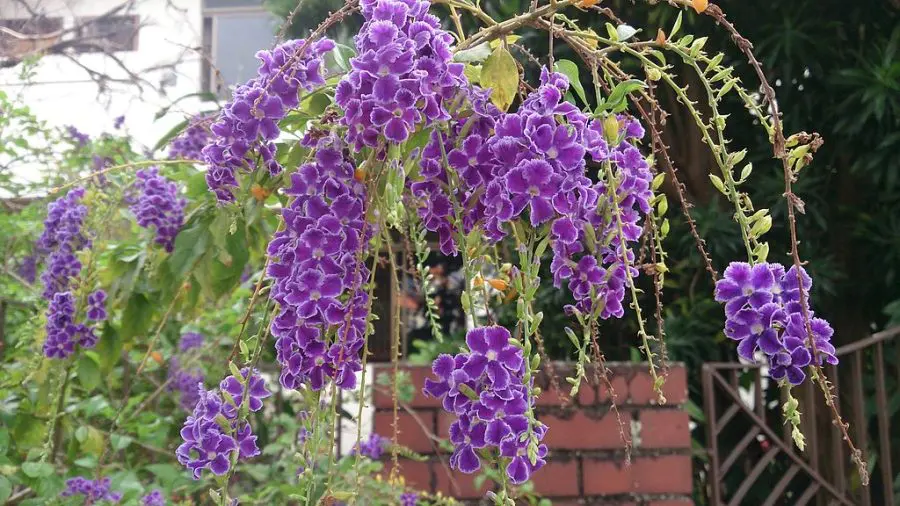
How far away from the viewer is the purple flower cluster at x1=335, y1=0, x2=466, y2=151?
1.84 ft

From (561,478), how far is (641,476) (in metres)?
0.18

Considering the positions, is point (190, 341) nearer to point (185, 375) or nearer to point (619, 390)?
point (185, 375)

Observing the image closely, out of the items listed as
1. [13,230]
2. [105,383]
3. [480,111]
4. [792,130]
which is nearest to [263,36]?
[13,230]

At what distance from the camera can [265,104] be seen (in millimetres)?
669

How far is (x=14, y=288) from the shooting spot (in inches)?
79.7

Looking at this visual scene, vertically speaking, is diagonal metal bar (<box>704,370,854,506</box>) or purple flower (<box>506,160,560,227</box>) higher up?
purple flower (<box>506,160,560,227</box>)

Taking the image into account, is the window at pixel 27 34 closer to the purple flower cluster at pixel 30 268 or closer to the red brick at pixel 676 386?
the purple flower cluster at pixel 30 268

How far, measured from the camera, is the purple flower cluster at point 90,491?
1376mm

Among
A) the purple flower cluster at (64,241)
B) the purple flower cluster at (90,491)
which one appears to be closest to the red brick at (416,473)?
the purple flower cluster at (90,491)

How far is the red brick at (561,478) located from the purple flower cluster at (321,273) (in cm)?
114

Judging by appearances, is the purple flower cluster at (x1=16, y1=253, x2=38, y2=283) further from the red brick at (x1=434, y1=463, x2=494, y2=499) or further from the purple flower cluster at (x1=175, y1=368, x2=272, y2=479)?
the purple flower cluster at (x1=175, y1=368, x2=272, y2=479)

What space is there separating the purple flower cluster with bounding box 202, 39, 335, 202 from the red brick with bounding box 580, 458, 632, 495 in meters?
1.20

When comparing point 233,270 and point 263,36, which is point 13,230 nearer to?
point 233,270

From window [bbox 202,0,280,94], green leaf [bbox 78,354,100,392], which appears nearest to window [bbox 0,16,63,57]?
window [bbox 202,0,280,94]
